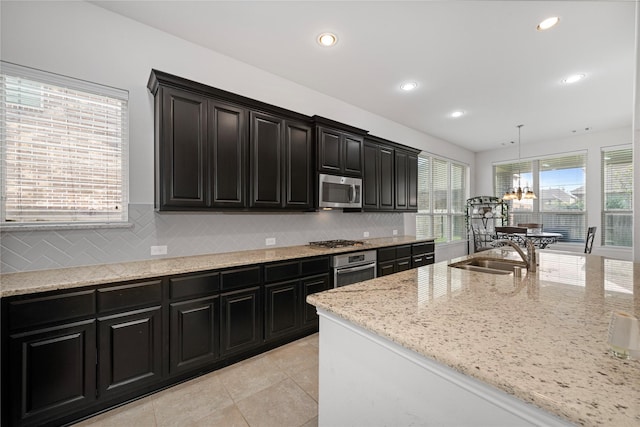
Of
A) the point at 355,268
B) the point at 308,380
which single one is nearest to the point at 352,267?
the point at 355,268

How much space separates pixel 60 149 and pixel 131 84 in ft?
2.59

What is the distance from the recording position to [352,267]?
10.4 feet

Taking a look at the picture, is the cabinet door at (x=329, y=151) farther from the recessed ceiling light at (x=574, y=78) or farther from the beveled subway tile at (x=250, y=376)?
the recessed ceiling light at (x=574, y=78)

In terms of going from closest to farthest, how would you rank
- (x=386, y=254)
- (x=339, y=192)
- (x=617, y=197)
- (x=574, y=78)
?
(x=574, y=78), (x=339, y=192), (x=386, y=254), (x=617, y=197)

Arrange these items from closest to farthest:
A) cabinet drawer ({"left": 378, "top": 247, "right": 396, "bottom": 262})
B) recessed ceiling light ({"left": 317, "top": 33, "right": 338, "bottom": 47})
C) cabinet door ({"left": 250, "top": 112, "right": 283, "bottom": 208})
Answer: recessed ceiling light ({"left": 317, "top": 33, "right": 338, "bottom": 47}) → cabinet door ({"left": 250, "top": 112, "right": 283, "bottom": 208}) → cabinet drawer ({"left": 378, "top": 247, "right": 396, "bottom": 262})

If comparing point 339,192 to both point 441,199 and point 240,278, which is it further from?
point 441,199

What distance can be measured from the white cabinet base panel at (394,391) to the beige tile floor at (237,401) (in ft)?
2.36

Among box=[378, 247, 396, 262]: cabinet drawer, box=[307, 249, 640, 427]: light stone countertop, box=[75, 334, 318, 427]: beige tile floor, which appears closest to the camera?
box=[307, 249, 640, 427]: light stone countertop

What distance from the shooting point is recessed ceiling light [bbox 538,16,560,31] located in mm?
2303

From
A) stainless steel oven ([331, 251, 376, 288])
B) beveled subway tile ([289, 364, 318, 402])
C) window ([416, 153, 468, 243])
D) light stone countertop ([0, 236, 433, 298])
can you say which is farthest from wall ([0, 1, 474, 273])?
window ([416, 153, 468, 243])

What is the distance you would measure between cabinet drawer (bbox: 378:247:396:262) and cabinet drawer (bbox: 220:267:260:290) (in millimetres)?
1792

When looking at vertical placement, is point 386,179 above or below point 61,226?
above

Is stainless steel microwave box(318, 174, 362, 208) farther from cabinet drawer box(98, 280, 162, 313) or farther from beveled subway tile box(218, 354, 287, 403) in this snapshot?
cabinet drawer box(98, 280, 162, 313)

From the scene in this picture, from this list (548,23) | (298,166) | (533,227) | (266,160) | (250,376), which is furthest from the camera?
(533,227)
